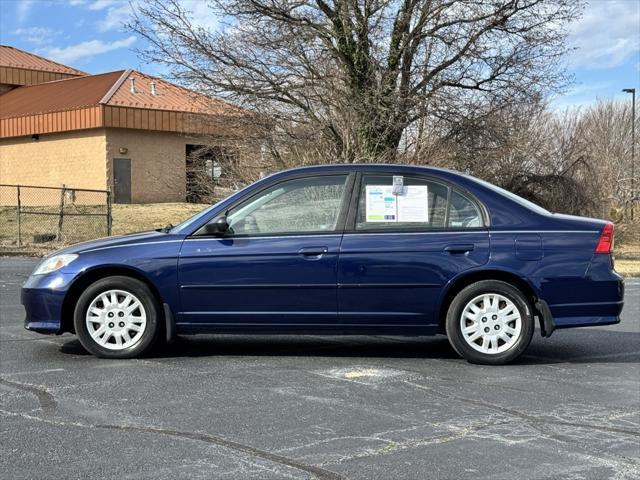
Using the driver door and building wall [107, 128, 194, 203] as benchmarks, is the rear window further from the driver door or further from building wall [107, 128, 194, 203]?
building wall [107, 128, 194, 203]

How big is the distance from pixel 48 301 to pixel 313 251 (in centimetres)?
229

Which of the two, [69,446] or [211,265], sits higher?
[211,265]

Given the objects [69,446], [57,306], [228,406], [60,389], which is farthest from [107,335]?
[69,446]

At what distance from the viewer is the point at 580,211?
24.1 meters

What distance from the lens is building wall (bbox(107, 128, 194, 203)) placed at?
32000 mm

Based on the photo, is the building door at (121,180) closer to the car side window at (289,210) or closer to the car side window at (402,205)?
the car side window at (289,210)

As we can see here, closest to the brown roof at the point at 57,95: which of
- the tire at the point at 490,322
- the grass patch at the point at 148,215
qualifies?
the grass patch at the point at 148,215

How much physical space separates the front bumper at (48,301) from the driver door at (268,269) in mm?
1012

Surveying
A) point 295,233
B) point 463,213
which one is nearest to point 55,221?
point 295,233

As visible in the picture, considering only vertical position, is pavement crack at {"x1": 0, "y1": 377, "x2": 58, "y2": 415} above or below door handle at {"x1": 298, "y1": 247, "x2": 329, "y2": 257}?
below

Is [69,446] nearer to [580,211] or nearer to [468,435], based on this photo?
[468,435]

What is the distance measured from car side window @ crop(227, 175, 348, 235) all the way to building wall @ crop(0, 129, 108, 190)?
2615 centimetres

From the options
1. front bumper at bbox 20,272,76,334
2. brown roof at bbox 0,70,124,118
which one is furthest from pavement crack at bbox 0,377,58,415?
brown roof at bbox 0,70,124,118

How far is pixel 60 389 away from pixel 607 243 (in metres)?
4.50
